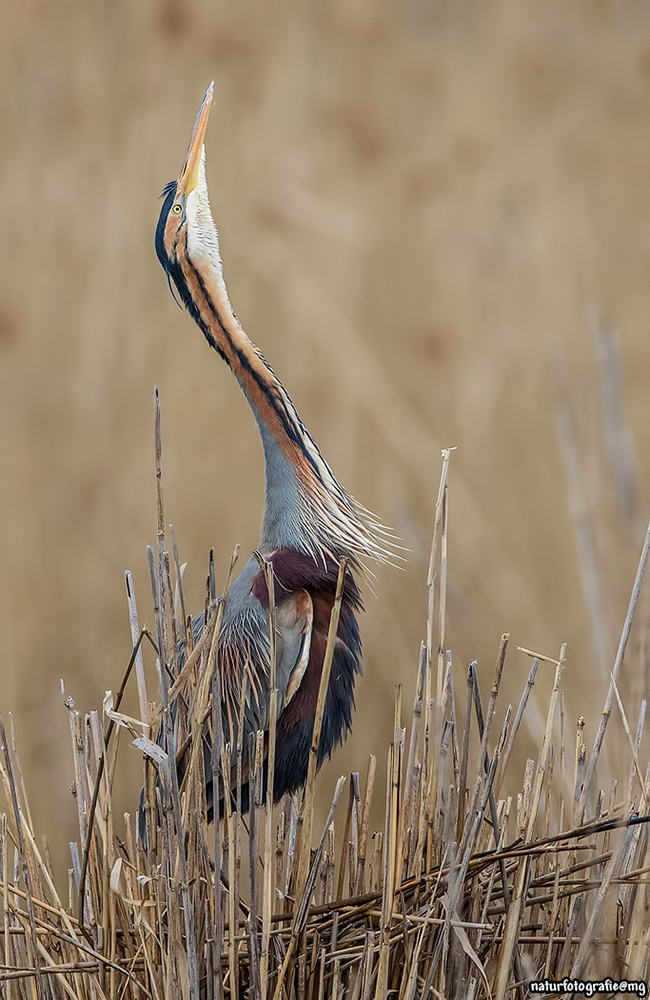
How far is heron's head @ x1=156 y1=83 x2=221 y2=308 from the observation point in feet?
2.86

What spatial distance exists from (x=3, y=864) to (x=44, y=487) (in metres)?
0.97

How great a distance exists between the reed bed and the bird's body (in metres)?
0.17

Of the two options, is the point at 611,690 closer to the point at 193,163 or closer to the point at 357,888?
the point at 357,888

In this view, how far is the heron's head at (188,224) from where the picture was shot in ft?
2.86

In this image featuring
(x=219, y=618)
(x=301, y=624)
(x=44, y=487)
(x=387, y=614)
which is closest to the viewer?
(x=219, y=618)

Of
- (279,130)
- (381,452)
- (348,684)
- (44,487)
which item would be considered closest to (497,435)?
(381,452)

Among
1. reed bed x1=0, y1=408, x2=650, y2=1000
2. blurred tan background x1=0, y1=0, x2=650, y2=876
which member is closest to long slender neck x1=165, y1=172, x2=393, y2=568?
reed bed x1=0, y1=408, x2=650, y2=1000

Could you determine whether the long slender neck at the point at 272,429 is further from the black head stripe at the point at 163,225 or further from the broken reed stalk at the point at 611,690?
the broken reed stalk at the point at 611,690

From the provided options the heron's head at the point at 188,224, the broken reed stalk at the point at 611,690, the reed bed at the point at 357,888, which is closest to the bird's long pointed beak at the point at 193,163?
the heron's head at the point at 188,224

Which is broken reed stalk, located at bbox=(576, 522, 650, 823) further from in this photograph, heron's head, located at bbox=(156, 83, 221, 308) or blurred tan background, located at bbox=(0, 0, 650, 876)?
blurred tan background, located at bbox=(0, 0, 650, 876)

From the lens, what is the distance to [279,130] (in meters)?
1.63

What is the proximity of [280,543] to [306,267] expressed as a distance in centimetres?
74

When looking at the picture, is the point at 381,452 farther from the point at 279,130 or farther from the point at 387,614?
the point at 279,130

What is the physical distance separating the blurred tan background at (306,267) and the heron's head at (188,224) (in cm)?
61
